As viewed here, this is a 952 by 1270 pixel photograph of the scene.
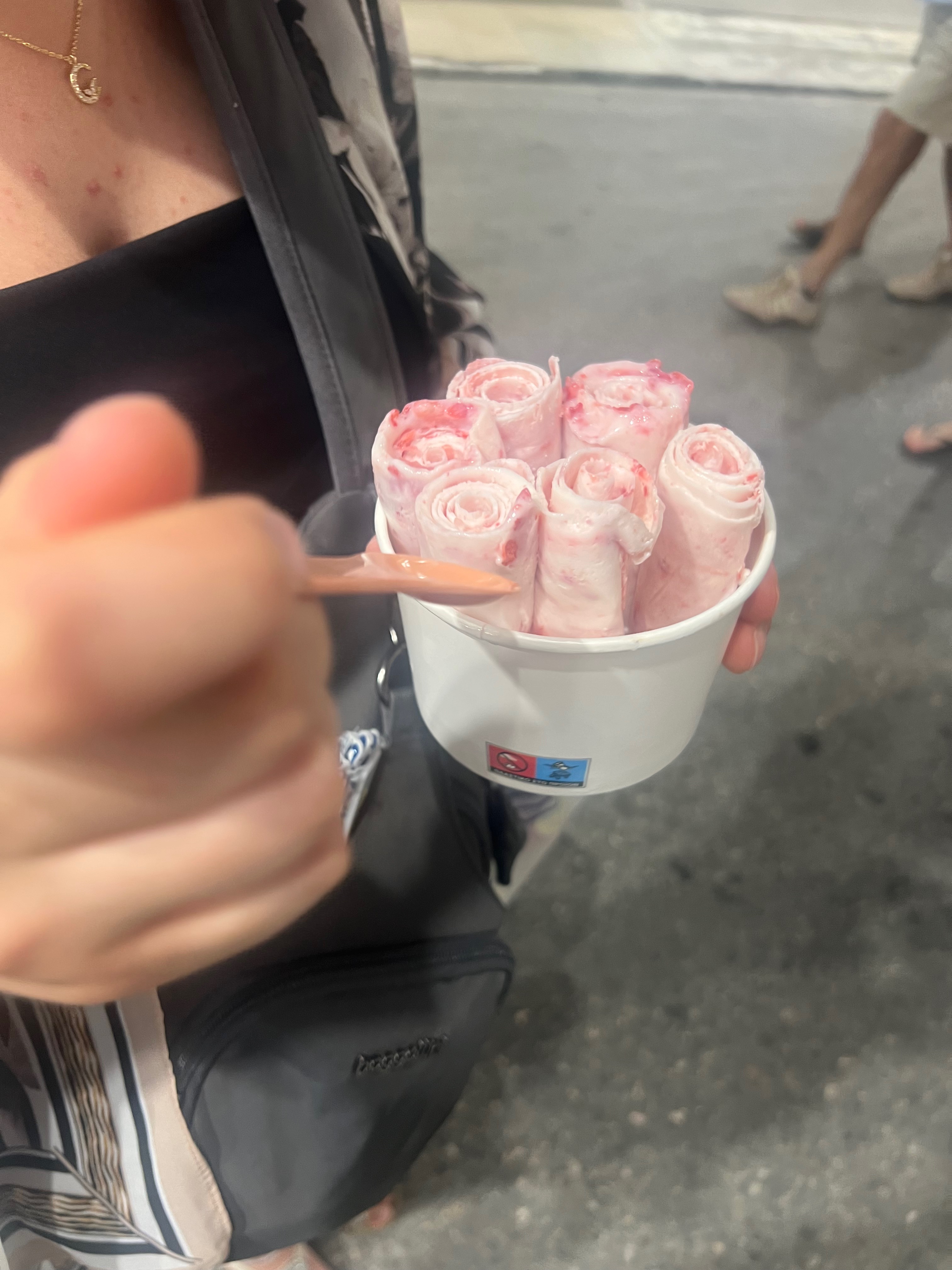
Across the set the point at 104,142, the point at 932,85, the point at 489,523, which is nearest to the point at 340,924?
the point at 489,523

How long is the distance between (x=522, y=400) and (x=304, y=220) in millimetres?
212

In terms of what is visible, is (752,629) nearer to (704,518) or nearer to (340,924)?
(704,518)

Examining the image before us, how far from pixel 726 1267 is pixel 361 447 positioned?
81cm

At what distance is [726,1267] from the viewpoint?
70cm

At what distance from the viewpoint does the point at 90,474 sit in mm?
178

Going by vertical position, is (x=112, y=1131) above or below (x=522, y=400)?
below

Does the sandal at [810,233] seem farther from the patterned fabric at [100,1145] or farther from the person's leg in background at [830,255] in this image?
the patterned fabric at [100,1145]

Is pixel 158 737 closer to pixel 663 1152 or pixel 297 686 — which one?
pixel 297 686

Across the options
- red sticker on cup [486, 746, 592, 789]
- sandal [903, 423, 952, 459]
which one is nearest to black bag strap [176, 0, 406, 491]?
red sticker on cup [486, 746, 592, 789]

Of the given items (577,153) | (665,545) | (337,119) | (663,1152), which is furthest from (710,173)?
(663,1152)

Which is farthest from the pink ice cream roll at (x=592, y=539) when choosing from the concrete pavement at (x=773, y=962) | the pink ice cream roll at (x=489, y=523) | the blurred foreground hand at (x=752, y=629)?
the concrete pavement at (x=773, y=962)

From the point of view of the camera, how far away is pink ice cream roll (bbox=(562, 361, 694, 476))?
482 millimetres

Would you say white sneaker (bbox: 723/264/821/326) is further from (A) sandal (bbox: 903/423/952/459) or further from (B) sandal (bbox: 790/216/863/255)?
(A) sandal (bbox: 903/423/952/459)

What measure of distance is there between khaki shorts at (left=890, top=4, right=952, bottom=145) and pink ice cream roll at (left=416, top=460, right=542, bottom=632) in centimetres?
175
